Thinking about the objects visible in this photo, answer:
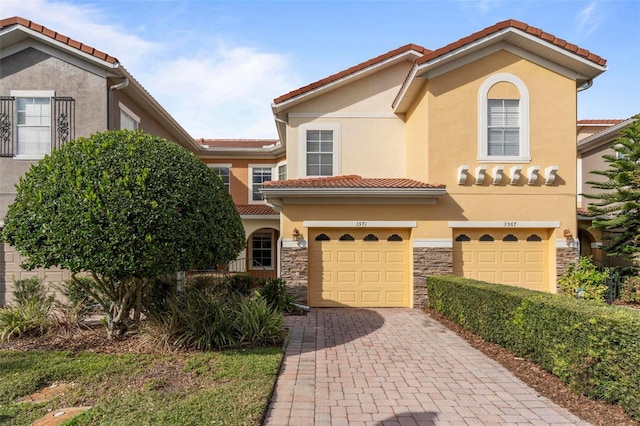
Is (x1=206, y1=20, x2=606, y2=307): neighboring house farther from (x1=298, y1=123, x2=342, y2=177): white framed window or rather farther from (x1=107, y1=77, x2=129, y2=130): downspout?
(x1=107, y1=77, x2=129, y2=130): downspout

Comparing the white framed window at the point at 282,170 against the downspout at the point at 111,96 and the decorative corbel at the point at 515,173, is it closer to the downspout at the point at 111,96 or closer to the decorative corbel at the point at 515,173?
the downspout at the point at 111,96

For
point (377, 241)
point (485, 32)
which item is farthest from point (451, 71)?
point (377, 241)

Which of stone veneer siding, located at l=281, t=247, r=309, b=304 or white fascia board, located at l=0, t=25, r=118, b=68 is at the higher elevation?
white fascia board, located at l=0, t=25, r=118, b=68

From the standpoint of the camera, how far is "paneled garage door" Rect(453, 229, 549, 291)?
34.7 feet

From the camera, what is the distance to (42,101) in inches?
396

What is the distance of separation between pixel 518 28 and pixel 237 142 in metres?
14.5

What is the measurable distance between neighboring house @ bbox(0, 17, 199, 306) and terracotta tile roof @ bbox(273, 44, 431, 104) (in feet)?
15.5

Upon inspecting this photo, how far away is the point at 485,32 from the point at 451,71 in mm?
1310

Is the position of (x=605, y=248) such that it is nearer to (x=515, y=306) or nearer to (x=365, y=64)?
(x=515, y=306)

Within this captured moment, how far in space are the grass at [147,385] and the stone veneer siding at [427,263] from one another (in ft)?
17.7

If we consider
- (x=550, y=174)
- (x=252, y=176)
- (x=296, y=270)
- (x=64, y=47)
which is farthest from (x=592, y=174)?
(x=64, y=47)

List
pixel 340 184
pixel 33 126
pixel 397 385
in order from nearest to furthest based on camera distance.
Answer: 1. pixel 397 385
2. pixel 33 126
3. pixel 340 184

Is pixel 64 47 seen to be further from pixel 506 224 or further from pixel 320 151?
pixel 506 224

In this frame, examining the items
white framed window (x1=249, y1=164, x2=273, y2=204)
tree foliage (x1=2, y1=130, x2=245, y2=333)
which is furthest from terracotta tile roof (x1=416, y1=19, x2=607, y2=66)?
white framed window (x1=249, y1=164, x2=273, y2=204)
